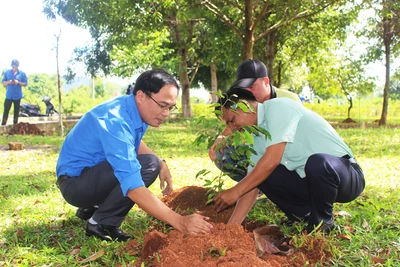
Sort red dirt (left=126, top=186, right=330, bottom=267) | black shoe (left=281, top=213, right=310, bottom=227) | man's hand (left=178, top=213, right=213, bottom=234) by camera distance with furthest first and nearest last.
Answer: black shoe (left=281, top=213, right=310, bottom=227), man's hand (left=178, top=213, right=213, bottom=234), red dirt (left=126, top=186, right=330, bottom=267)

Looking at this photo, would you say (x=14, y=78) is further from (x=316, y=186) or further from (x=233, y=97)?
(x=316, y=186)

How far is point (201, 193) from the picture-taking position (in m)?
3.97

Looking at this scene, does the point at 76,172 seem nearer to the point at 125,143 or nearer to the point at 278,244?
the point at 125,143

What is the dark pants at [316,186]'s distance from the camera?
273 cm

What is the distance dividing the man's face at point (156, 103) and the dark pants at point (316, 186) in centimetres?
90

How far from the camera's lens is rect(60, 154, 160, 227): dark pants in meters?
2.88

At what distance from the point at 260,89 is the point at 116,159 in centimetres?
169

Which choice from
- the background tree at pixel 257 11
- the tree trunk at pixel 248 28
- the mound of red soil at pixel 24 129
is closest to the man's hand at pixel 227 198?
the background tree at pixel 257 11

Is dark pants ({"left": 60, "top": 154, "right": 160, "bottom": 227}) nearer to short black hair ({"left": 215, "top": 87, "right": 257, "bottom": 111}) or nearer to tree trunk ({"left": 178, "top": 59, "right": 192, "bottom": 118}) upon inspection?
short black hair ({"left": 215, "top": 87, "right": 257, "bottom": 111})

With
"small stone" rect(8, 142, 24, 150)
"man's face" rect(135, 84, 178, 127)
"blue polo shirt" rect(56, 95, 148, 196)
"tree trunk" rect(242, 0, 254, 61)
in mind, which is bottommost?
"small stone" rect(8, 142, 24, 150)

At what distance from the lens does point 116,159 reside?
8.31 ft

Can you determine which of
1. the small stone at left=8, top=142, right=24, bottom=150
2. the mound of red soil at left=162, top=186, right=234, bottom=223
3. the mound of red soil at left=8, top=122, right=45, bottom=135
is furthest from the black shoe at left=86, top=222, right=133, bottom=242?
the mound of red soil at left=8, top=122, right=45, bottom=135

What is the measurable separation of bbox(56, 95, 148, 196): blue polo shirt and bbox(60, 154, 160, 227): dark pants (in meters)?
0.10

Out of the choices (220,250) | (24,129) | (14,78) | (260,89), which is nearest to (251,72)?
(260,89)
